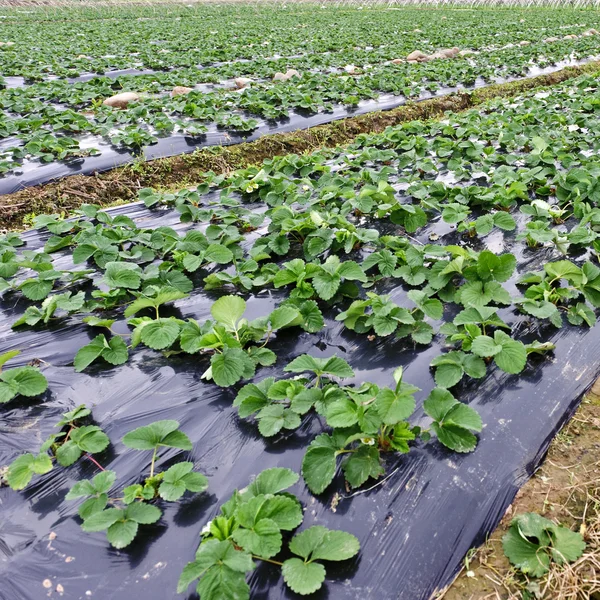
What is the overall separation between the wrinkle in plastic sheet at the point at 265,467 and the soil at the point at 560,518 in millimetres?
48

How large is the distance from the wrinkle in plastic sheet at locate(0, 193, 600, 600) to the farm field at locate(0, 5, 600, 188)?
13.1 feet

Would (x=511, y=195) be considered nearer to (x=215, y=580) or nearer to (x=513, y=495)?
(x=513, y=495)

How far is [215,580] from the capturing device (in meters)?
1.33

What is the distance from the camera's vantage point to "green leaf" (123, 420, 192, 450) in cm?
177

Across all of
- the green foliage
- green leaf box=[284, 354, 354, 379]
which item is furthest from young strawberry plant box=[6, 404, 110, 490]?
the green foliage

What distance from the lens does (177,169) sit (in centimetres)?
577

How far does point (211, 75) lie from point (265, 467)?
380 inches

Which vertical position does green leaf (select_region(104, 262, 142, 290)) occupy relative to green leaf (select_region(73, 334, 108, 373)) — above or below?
above

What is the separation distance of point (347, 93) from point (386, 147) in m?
3.13

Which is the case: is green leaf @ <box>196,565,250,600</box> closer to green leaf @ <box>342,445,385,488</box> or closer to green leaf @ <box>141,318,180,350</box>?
green leaf @ <box>342,445,385,488</box>

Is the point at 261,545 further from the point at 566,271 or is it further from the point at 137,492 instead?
the point at 566,271

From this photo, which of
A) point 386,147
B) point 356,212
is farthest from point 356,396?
point 386,147

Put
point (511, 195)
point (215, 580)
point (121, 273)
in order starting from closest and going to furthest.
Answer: point (215, 580)
point (121, 273)
point (511, 195)

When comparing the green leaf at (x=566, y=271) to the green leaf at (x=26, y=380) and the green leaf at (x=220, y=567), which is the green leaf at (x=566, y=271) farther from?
the green leaf at (x=26, y=380)
